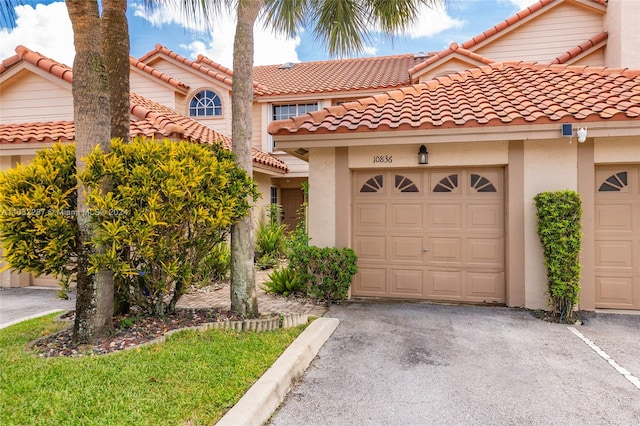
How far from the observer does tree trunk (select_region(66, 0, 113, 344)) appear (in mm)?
4668

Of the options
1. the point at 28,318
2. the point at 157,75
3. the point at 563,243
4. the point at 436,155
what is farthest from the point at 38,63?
the point at 563,243

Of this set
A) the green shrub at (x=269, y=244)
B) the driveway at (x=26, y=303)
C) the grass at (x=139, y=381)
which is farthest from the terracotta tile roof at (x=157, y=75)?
the grass at (x=139, y=381)

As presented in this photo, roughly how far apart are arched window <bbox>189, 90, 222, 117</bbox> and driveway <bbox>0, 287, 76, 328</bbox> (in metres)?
9.22

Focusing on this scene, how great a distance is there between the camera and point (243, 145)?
19.5ft

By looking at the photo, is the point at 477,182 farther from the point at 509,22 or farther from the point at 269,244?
the point at 509,22

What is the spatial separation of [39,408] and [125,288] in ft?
7.31

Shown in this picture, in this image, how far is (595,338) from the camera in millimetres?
5633

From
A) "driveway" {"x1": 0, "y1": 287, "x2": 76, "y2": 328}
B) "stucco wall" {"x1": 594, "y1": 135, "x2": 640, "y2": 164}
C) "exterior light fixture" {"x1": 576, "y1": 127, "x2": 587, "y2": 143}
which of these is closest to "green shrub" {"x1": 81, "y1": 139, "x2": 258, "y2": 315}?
"driveway" {"x1": 0, "y1": 287, "x2": 76, "y2": 328}

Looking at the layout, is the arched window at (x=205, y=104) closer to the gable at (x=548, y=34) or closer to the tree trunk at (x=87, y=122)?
the gable at (x=548, y=34)

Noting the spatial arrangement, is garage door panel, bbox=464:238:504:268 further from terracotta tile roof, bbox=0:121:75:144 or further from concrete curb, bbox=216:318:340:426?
terracotta tile roof, bbox=0:121:75:144

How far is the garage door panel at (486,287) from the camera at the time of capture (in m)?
7.44

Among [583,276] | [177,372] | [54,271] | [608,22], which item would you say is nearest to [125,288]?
[54,271]

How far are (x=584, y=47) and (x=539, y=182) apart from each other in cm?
874

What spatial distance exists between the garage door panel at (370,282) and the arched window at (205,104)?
10.9 meters
